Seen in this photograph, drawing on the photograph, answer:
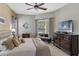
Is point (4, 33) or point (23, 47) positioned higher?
point (4, 33)

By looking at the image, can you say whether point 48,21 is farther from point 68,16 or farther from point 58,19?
point 68,16

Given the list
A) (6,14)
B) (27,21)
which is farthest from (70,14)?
(6,14)

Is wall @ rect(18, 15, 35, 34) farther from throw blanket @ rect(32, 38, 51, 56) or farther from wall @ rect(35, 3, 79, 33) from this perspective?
throw blanket @ rect(32, 38, 51, 56)

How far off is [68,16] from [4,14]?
6.61ft

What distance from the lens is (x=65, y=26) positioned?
4.30m

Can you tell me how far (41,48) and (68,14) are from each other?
158 cm

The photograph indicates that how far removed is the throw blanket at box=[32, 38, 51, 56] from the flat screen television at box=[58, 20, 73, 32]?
Result: 2.51 ft

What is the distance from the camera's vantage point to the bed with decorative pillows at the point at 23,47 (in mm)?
3090

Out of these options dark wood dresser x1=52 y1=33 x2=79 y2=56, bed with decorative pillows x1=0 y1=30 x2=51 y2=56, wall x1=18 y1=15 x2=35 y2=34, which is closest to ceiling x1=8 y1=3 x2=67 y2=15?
wall x1=18 y1=15 x2=35 y2=34

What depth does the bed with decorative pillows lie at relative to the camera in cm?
309

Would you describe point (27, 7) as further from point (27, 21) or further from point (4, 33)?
point (4, 33)

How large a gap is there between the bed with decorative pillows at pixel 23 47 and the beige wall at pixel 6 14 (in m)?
0.44

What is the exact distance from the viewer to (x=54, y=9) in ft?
11.7

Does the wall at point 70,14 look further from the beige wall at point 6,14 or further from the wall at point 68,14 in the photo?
the beige wall at point 6,14
